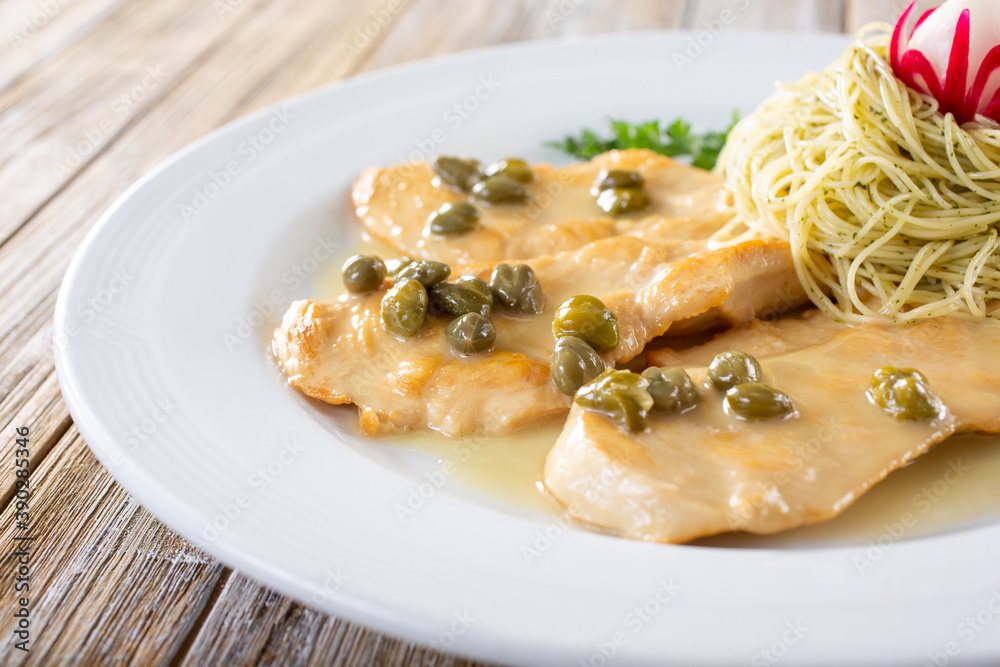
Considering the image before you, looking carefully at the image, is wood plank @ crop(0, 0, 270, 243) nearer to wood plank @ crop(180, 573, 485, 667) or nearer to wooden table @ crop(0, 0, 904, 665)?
wooden table @ crop(0, 0, 904, 665)

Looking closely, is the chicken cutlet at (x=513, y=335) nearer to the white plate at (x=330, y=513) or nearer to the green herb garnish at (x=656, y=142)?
the white plate at (x=330, y=513)

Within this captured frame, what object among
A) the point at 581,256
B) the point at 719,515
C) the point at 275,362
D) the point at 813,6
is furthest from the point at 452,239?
the point at 813,6

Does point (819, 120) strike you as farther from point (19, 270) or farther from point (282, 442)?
point (19, 270)

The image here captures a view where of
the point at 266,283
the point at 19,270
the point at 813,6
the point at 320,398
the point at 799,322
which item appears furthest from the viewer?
the point at 813,6

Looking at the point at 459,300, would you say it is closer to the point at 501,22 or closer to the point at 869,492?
the point at 869,492

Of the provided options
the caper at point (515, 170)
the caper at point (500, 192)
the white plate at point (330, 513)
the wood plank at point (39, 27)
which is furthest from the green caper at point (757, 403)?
the wood plank at point (39, 27)

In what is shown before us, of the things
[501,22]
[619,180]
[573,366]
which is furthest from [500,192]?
[501,22]
